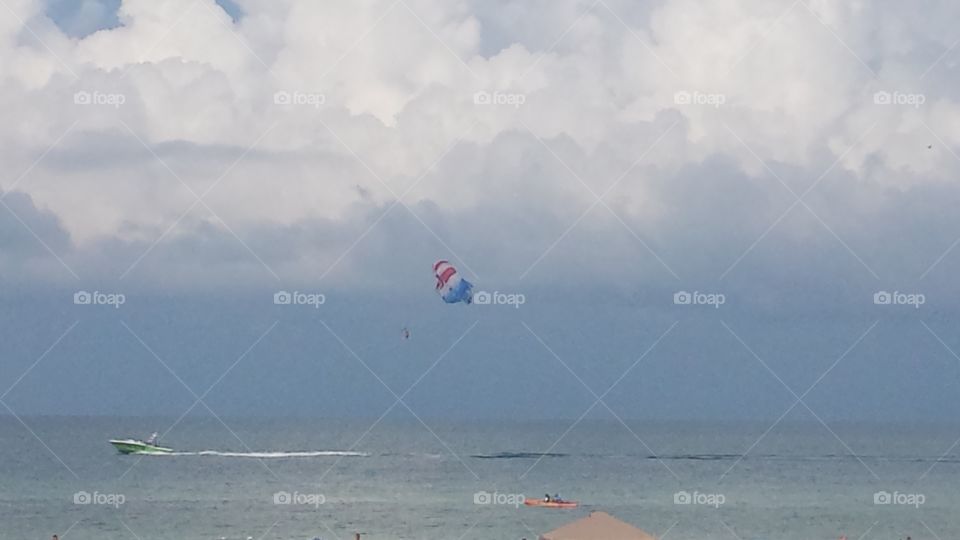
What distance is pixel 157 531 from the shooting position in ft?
239

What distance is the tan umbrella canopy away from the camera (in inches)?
1570

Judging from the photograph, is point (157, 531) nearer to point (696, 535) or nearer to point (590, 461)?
point (696, 535)

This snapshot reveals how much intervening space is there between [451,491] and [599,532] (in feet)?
198

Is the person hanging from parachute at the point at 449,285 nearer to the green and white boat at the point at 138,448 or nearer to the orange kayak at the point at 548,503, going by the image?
the orange kayak at the point at 548,503

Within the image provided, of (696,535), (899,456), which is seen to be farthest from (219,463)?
(899,456)

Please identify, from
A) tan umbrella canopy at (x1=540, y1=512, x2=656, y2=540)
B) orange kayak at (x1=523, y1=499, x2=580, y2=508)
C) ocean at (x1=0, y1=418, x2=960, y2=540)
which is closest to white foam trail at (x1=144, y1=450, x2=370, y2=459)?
ocean at (x1=0, y1=418, x2=960, y2=540)

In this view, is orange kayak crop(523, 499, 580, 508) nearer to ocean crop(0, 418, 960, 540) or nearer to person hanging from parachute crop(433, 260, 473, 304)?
ocean crop(0, 418, 960, 540)

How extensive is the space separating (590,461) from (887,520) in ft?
209

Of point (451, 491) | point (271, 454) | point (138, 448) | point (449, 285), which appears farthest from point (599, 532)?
point (271, 454)

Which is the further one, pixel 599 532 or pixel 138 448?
pixel 138 448

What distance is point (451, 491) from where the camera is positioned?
327 feet

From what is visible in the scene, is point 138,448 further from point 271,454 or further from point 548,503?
point 548,503

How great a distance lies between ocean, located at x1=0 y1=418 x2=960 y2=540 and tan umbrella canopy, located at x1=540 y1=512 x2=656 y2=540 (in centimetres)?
2977

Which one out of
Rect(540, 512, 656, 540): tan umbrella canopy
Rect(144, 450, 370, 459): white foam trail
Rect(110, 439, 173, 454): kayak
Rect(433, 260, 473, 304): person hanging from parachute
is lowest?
Rect(540, 512, 656, 540): tan umbrella canopy
